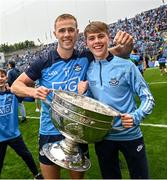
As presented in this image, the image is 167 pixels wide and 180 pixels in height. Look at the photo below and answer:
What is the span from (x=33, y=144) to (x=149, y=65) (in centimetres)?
2232

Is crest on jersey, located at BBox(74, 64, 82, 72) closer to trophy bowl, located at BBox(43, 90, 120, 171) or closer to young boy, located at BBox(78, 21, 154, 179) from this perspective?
young boy, located at BBox(78, 21, 154, 179)

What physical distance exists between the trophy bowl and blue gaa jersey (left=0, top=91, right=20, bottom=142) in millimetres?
2424

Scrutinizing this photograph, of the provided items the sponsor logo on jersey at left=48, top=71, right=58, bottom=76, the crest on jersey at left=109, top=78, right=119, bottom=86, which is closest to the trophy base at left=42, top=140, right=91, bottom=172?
the crest on jersey at left=109, top=78, right=119, bottom=86

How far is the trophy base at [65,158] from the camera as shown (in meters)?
2.27

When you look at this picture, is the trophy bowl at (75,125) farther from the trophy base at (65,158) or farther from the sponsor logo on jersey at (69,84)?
the sponsor logo on jersey at (69,84)

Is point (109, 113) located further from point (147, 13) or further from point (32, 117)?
point (147, 13)

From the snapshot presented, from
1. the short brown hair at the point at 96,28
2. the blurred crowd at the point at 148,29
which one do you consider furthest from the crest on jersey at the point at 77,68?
the blurred crowd at the point at 148,29

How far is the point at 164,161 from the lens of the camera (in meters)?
5.21

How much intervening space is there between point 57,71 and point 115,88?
479 mm

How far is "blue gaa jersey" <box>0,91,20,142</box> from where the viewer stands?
15.5 feet

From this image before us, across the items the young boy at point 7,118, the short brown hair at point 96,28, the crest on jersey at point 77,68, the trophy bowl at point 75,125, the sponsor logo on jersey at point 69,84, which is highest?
the short brown hair at point 96,28

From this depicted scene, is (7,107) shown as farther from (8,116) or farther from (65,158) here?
(65,158)

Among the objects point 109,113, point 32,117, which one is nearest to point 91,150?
point 109,113

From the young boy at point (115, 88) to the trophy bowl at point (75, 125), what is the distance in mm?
384
